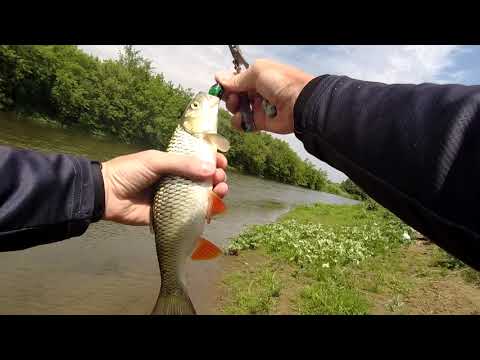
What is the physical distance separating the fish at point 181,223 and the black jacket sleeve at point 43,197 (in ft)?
1.60

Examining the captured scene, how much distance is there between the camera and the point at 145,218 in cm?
354

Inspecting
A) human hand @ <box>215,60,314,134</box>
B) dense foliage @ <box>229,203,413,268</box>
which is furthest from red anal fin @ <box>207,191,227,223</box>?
dense foliage @ <box>229,203,413,268</box>

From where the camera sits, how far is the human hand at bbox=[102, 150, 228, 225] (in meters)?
2.85

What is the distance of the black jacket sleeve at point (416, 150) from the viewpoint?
4.38ft

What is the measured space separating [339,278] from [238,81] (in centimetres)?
608

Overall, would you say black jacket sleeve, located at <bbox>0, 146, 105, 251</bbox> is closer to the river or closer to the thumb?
the thumb

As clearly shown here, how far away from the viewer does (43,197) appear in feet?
8.23

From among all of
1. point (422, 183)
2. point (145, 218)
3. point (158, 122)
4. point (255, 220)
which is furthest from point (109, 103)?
point (422, 183)

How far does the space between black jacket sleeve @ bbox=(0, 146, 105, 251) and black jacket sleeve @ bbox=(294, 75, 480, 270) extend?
169cm

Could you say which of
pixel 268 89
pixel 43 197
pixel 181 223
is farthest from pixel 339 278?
pixel 43 197

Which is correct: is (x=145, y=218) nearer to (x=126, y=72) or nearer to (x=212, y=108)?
(x=212, y=108)

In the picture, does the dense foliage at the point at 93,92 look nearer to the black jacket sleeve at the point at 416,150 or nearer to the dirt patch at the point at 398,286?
the dirt patch at the point at 398,286

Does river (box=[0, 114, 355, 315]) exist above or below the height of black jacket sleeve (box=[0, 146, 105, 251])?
below

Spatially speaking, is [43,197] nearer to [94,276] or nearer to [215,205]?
[215,205]
